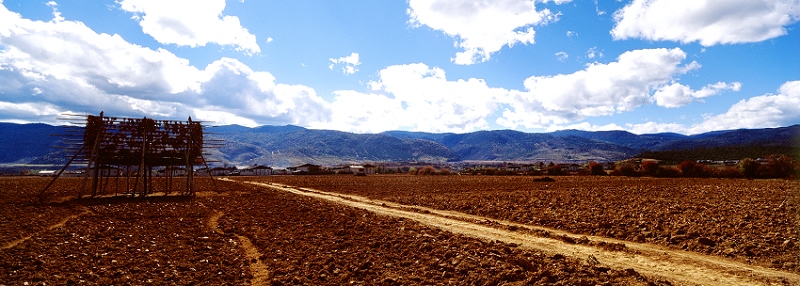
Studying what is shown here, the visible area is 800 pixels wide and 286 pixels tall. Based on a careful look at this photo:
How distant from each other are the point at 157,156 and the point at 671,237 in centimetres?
2812

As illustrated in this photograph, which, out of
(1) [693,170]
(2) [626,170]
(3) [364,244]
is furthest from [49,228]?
(2) [626,170]

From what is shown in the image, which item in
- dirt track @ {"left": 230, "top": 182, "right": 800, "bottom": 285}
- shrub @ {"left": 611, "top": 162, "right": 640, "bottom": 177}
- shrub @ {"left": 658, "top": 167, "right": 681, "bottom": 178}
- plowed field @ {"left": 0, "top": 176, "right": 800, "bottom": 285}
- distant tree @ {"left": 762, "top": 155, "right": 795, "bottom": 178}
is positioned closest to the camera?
plowed field @ {"left": 0, "top": 176, "right": 800, "bottom": 285}

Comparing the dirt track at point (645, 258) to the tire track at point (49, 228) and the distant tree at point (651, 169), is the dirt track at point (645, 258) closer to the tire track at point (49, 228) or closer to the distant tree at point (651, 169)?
the tire track at point (49, 228)

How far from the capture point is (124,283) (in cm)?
828

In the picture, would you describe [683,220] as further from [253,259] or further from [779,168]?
[779,168]

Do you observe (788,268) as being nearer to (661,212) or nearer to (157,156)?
(661,212)

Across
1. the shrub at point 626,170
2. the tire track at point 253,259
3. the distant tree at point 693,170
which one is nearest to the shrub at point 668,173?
the distant tree at point 693,170

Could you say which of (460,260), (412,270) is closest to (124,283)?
(412,270)

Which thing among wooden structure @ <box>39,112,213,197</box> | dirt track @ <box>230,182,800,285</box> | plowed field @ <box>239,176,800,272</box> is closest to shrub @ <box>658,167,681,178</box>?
plowed field @ <box>239,176,800,272</box>

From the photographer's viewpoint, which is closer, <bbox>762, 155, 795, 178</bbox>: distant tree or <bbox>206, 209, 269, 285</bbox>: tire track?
<bbox>206, 209, 269, 285</bbox>: tire track

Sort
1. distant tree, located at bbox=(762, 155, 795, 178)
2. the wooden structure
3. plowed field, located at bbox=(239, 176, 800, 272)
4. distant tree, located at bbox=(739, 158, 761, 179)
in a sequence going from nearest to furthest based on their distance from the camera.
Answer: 1. plowed field, located at bbox=(239, 176, 800, 272)
2. the wooden structure
3. distant tree, located at bbox=(762, 155, 795, 178)
4. distant tree, located at bbox=(739, 158, 761, 179)

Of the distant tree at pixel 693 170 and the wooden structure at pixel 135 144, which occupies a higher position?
the wooden structure at pixel 135 144

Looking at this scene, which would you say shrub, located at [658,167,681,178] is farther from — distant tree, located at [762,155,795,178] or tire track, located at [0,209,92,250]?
tire track, located at [0,209,92,250]

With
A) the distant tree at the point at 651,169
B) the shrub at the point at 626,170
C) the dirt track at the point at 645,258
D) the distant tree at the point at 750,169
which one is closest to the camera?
the dirt track at the point at 645,258
